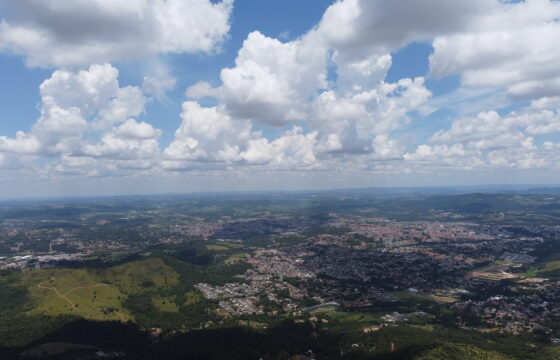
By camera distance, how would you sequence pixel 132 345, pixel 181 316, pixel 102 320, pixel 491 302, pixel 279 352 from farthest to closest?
pixel 491 302 → pixel 181 316 → pixel 102 320 → pixel 132 345 → pixel 279 352

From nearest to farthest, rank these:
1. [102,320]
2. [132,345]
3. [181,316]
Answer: [132,345]
[102,320]
[181,316]

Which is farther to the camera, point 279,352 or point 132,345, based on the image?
point 132,345

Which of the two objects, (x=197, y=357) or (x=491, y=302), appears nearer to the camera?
(x=197, y=357)

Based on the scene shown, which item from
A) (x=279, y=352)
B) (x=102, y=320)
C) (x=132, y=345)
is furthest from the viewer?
(x=102, y=320)

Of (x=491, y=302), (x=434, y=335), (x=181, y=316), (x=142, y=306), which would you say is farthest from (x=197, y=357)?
(x=491, y=302)

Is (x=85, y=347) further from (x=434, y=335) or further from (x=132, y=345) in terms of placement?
(x=434, y=335)

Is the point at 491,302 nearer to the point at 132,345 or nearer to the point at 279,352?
the point at 279,352

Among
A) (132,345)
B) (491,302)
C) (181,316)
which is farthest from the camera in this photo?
(491,302)

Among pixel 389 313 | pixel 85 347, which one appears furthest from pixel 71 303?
→ pixel 389 313

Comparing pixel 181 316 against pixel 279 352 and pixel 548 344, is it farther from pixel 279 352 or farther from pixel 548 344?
pixel 548 344
